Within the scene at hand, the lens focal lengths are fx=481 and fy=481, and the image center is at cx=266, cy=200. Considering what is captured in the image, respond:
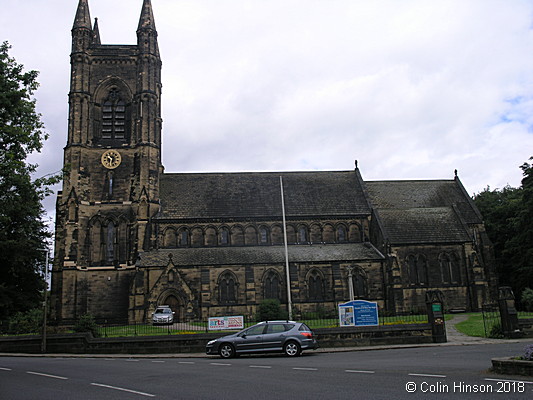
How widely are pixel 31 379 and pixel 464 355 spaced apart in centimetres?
1440

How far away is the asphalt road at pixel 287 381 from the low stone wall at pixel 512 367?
287 millimetres

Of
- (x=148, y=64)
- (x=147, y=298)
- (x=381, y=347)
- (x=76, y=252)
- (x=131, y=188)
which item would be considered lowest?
(x=381, y=347)

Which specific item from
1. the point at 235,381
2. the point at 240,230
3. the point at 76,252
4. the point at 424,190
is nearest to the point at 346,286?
the point at 240,230

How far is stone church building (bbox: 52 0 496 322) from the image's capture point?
4212cm

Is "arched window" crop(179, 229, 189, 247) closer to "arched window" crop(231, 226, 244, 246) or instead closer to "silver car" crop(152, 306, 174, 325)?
"arched window" crop(231, 226, 244, 246)

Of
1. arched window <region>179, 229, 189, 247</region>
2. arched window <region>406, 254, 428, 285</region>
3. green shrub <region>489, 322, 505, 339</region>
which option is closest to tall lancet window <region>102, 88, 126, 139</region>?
arched window <region>179, 229, 189, 247</region>

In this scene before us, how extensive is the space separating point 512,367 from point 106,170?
40714mm

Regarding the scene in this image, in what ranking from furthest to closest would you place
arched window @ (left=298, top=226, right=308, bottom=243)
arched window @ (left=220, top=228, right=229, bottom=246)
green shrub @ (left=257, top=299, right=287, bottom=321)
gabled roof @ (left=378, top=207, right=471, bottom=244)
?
arched window @ (left=298, top=226, right=308, bottom=243) → arched window @ (left=220, top=228, right=229, bottom=246) → gabled roof @ (left=378, top=207, right=471, bottom=244) → green shrub @ (left=257, top=299, right=287, bottom=321)

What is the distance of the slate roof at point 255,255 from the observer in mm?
42719

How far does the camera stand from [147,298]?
40.1 metres

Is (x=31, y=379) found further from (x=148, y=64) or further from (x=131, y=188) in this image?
(x=148, y=64)

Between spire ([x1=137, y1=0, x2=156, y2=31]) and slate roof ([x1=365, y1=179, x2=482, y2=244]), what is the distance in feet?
94.2

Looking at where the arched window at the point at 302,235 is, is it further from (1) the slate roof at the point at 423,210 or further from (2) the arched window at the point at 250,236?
(1) the slate roof at the point at 423,210

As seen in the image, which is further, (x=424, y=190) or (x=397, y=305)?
(x=424, y=190)
